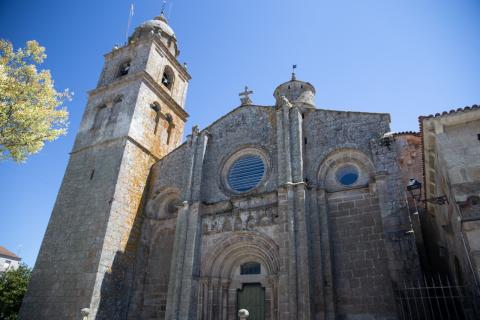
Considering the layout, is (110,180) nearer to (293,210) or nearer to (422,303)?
(293,210)

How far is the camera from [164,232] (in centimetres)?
1470

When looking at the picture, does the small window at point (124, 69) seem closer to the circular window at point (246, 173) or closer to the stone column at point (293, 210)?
the circular window at point (246, 173)

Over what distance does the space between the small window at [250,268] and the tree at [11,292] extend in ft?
46.3

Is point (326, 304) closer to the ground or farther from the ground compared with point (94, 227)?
closer to the ground

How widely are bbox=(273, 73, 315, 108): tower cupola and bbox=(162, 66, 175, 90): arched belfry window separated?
7.04m

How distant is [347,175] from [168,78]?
42.0 ft

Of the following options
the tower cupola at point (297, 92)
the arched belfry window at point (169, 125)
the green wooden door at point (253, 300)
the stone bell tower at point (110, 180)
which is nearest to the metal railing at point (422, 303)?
the green wooden door at point (253, 300)

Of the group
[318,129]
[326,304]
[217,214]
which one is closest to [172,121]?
[217,214]

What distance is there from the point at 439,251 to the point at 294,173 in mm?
5568

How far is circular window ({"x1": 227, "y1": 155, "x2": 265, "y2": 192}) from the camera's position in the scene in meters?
13.5

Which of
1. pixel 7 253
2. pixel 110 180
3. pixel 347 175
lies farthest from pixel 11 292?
pixel 7 253

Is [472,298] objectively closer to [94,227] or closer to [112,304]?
[112,304]

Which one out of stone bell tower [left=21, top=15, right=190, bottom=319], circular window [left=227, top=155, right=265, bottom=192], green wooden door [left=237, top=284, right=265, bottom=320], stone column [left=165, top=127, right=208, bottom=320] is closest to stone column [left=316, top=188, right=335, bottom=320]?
green wooden door [left=237, top=284, right=265, bottom=320]

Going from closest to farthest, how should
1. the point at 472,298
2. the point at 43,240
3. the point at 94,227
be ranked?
the point at 472,298 < the point at 94,227 < the point at 43,240
